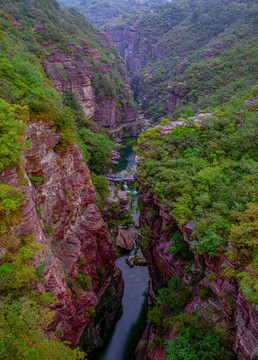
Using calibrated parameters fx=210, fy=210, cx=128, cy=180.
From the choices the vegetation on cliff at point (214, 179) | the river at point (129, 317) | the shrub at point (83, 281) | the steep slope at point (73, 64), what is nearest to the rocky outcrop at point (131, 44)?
the steep slope at point (73, 64)

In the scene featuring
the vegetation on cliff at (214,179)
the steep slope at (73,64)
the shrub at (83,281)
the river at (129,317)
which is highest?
the steep slope at (73,64)

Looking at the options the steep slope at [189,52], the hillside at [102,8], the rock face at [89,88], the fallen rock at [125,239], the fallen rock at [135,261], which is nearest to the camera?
the fallen rock at [135,261]

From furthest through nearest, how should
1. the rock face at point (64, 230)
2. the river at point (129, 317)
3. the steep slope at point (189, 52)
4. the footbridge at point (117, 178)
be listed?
the steep slope at point (189, 52) → the footbridge at point (117, 178) → the river at point (129, 317) → the rock face at point (64, 230)

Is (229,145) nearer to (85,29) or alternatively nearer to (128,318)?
(128,318)

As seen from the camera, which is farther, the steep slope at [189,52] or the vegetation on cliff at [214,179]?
the steep slope at [189,52]

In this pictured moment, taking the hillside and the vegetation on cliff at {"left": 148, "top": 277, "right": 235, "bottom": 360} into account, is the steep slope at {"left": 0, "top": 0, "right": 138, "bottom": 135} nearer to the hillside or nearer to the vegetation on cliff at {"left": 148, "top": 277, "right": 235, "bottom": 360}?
the vegetation on cliff at {"left": 148, "top": 277, "right": 235, "bottom": 360}

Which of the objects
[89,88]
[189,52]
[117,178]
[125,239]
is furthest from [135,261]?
[189,52]

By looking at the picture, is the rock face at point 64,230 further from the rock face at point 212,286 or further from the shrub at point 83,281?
the rock face at point 212,286
